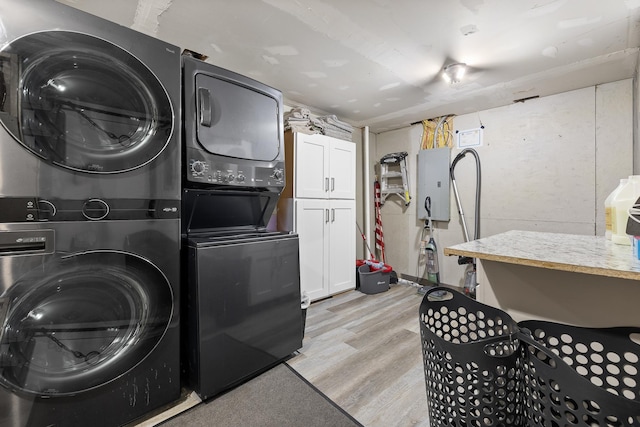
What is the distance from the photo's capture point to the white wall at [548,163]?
2471mm

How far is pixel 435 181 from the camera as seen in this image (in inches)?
141

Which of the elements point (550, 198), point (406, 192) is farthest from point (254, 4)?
point (550, 198)

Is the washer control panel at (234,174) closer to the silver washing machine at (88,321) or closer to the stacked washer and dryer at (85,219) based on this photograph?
the stacked washer and dryer at (85,219)

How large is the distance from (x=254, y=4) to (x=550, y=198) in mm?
3339

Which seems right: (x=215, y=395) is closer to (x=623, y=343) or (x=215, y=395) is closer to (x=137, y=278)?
(x=137, y=278)

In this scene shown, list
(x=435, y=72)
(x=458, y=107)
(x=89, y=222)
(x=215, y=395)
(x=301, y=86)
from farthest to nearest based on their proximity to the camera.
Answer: (x=458, y=107) → (x=301, y=86) → (x=435, y=72) → (x=215, y=395) → (x=89, y=222)

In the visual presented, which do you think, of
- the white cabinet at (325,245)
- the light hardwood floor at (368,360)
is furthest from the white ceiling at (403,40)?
the light hardwood floor at (368,360)

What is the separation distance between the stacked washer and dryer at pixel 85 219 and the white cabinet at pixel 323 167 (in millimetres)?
1513

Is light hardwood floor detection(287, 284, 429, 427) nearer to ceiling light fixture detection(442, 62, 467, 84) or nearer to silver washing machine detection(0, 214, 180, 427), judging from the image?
silver washing machine detection(0, 214, 180, 427)

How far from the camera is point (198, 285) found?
1.42m

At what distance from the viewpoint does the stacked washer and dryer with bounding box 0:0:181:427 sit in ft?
3.31

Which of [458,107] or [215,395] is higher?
[458,107]

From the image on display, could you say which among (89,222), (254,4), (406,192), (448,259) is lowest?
(448,259)

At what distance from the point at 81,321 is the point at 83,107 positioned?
37.8 inches
